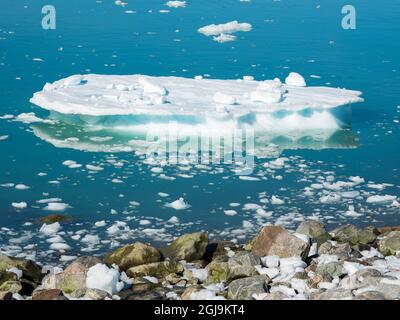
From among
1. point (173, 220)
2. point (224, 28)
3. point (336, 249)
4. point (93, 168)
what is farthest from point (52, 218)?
point (224, 28)

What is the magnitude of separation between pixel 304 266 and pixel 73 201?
3.40 meters

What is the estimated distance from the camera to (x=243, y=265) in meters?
6.77

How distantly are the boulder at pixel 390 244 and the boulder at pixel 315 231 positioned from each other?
1.77 feet

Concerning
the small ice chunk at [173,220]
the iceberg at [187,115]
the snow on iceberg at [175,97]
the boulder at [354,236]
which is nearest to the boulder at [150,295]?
the boulder at [354,236]

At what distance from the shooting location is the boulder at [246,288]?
611cm

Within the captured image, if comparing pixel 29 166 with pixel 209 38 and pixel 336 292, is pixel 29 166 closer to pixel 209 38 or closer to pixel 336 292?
pixel 336 292

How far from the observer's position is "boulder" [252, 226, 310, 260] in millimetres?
7152

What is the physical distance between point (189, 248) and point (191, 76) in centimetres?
791

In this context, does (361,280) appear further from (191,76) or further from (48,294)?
(191,76)

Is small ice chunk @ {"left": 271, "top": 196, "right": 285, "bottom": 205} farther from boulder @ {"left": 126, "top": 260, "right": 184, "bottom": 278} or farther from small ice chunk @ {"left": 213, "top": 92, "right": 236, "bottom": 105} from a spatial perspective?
small ice chunk @ {"left": 213, "top": 92, "right": 236, "bottom": 105}

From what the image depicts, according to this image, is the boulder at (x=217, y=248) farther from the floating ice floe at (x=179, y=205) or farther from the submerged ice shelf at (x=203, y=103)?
the submerged ice shelf at (x=203, y=103)

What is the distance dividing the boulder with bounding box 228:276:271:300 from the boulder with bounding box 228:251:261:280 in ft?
1.11

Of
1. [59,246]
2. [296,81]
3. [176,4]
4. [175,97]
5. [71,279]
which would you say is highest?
[176,4]

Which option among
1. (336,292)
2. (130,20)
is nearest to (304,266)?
(336,292)
